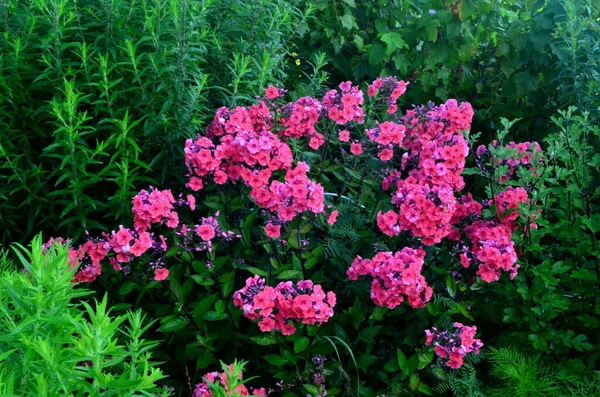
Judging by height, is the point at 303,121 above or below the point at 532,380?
above

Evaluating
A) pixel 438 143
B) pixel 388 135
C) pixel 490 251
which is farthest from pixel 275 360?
pixel 438 143

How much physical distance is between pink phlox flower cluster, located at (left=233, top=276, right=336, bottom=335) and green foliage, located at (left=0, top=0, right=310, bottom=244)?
853 millimetres

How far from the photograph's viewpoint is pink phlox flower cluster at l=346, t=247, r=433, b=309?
282cm

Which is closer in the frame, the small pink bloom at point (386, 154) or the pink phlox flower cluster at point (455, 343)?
the pink phlox flower cluster at point (455, 343)

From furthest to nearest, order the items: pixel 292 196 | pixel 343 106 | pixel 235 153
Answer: pixel 343 106, pixel 235 153, pixel 292 196

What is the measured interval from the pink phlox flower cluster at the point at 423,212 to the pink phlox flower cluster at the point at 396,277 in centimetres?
11

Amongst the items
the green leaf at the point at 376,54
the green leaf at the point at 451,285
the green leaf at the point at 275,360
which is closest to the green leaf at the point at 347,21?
the green leaf at the point at 376,54

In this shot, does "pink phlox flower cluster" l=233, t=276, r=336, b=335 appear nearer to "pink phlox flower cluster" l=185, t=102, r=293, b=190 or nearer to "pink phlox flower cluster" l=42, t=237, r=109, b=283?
"pink phlox flower cluster" l=185, t=102, r=293, b=190

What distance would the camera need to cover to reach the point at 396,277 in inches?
112

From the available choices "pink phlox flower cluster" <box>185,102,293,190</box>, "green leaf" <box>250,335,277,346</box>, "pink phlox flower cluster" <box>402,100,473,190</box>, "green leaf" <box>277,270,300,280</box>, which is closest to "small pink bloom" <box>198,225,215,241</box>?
"pink phlox flower cluster" <box>185,102,293,190</box>

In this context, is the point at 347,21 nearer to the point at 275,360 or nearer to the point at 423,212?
the point at 423,212

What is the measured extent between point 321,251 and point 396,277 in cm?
44

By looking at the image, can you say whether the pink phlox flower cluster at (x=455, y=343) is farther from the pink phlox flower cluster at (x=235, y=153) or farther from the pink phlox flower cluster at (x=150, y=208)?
the pink phlox flower cluster at (x=150, y=208)

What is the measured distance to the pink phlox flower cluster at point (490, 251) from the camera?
9.80 ft
